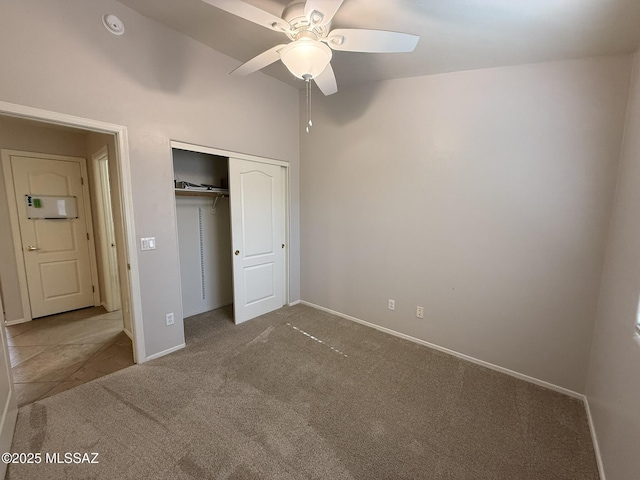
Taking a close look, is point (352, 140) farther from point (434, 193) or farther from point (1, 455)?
point (1, 455)

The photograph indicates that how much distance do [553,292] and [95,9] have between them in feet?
13.7

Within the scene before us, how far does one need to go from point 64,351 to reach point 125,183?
76.2 inches

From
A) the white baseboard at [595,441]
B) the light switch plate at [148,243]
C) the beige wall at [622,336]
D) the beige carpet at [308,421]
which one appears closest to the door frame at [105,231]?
the light switch plate at [148,243]

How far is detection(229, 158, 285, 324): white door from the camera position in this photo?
10.4 ft

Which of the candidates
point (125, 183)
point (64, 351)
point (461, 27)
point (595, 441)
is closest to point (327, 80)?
point (461, 27)

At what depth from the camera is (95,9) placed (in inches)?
77.2

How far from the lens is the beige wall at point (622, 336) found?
132cm

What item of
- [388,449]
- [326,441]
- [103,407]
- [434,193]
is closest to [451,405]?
[388,449]

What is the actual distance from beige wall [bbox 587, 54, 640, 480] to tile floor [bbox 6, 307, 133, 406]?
350 cm

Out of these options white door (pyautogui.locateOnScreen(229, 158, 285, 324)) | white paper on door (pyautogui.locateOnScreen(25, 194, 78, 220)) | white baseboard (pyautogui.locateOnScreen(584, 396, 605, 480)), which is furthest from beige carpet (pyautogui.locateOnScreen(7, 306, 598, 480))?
white paper on door (pyautogui.locateOnScreen(25, 194, 78, 220))

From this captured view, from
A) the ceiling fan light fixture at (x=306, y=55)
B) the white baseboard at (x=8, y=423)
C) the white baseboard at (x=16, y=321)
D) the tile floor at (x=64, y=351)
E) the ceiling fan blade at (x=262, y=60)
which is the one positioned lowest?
the tile floor at (x=64, y=351)

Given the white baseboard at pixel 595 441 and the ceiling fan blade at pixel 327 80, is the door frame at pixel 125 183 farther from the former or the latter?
the white baseboard at pixel 595 441

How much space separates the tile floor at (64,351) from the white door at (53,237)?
28 centimetres

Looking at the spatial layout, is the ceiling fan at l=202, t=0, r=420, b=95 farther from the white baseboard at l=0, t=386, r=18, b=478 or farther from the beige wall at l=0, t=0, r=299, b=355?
the white baseboard at l=0, t=386, r=18, b=478
